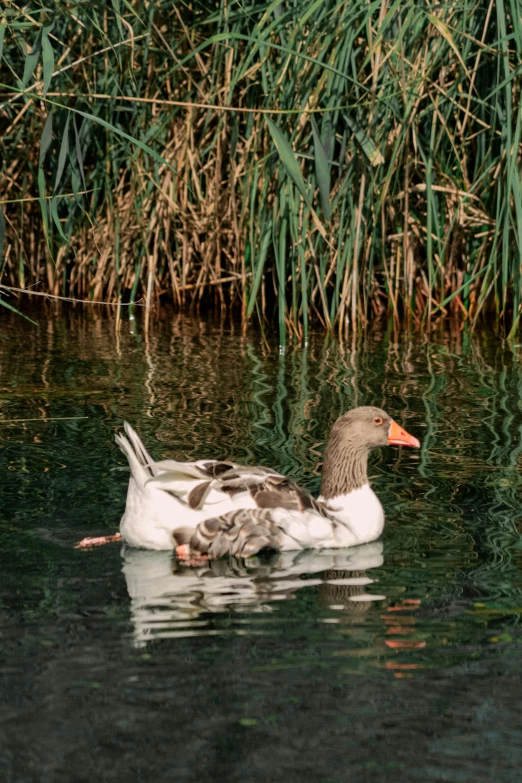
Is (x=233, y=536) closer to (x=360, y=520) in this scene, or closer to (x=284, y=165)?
(x=360, y=520)

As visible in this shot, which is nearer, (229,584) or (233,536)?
(229,584)

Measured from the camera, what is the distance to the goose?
5.53m

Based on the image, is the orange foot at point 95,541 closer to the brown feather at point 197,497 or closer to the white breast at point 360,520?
the brown feather at point 197,497

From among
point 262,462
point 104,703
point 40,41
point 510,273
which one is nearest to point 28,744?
point 104,703

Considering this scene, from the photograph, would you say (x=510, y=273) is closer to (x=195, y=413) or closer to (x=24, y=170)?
(x=195, y=413)

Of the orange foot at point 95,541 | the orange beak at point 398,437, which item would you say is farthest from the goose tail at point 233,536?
the orange beak at point 398,437

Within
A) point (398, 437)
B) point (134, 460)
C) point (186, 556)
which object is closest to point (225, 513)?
point (186, 556)

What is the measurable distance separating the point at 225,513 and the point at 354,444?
2.74 feet

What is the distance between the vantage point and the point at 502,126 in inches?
380

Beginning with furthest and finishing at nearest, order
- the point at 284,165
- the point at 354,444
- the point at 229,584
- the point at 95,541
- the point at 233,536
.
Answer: the point at 284,165 < the point at 354,444 < the point at 233,536 < the point at 95,541 < the point at 229,584

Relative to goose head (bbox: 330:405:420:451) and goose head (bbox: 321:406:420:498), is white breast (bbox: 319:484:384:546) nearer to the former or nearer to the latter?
goose head (bbox: 321:406:420:498)

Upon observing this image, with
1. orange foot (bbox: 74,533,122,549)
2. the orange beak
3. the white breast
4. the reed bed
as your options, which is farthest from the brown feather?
the reed bed

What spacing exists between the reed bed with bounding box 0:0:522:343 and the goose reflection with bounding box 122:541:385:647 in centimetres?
315

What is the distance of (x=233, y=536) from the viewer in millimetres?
5586
